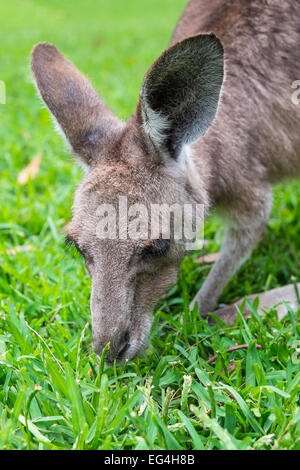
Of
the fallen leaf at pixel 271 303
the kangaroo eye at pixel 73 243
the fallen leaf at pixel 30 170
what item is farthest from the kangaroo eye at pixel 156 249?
the fallen leaf at pixel 30 170

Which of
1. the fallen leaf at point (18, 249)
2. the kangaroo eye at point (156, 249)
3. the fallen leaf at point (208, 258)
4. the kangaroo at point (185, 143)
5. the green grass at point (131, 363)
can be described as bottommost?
the green grass at point (131, 363)

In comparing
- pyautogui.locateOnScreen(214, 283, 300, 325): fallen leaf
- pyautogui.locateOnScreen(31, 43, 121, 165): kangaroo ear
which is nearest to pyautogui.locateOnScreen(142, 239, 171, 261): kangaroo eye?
pyautogui.locateOnScreen(31, 43, 121, 165): kangaroo ear

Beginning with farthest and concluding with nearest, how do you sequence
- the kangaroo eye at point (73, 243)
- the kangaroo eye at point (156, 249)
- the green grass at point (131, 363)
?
the kangaroo eye at point (73, 243) → the kangaroo eye at point (156, 249) → the green grass at point (131, 363)

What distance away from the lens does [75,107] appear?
2.73m

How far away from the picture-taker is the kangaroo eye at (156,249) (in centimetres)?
229

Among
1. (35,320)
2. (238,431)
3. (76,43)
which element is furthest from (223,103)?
(76,43)

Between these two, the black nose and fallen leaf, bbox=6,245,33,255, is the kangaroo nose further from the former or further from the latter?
fallen leaf, bbox=6,245,33,255

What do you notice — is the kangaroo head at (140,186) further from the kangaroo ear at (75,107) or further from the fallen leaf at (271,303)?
the fallen leaf at (271,303)

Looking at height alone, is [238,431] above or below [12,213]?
below

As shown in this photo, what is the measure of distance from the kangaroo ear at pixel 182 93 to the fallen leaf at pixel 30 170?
2179 millimetres

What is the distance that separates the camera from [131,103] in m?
5.99

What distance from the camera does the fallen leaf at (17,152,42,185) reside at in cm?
446

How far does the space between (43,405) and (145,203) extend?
2.76ft
